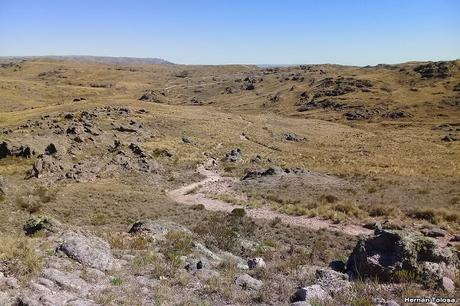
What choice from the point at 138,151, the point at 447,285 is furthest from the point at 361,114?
the point at 447,285

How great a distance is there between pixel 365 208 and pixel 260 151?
39329 millimetres

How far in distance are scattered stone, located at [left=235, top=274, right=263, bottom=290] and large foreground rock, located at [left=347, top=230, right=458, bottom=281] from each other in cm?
279

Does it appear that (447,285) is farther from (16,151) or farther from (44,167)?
(16,151)

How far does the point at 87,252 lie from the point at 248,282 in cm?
481

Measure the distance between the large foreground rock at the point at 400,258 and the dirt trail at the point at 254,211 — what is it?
10.5m

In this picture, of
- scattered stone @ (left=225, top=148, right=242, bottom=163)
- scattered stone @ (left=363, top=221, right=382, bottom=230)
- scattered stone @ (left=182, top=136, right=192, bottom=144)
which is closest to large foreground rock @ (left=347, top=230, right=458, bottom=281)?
scattered stone @ (left=363, top=221, right=382, bottom=230)

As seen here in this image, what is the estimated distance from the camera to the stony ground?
11445 millimetres

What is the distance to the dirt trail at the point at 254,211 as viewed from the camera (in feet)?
81.7

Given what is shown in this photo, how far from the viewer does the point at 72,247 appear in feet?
43.3

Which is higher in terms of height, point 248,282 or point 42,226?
point 248,282

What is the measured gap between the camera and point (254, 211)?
29625 millimetres

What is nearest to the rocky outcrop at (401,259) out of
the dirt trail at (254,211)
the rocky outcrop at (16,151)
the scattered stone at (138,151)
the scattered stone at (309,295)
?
the scattered stone at (309,295)

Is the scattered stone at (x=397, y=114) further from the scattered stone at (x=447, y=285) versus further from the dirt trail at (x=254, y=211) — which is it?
the scattered stone at (x=447, y=285)

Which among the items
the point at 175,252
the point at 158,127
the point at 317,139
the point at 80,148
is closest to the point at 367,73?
the point at 317,139
